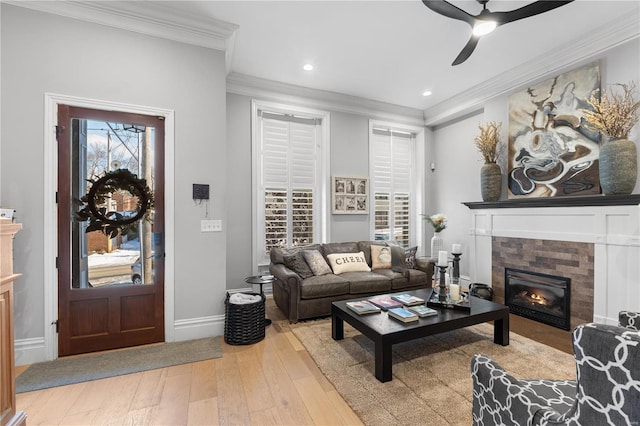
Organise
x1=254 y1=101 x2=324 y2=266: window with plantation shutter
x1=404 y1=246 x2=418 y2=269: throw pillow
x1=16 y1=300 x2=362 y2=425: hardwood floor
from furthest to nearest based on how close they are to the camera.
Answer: x1=254 y1=101 x2=324 y2=266: window with plantation shutter → x1=404 y1=246 x2=418 y2=269: throw pillow → x1=16 y1=300 x2=362 y2=425: hardwood floor

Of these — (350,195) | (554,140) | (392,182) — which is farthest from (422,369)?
(392,182)

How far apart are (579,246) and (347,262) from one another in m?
2.76

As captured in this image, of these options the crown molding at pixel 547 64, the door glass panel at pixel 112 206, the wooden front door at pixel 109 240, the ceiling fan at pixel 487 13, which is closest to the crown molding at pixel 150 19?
the wooden front door at pixel 109 240

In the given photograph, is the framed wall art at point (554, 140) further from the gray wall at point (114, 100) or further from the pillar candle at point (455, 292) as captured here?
the gray wall at point (114, 100)

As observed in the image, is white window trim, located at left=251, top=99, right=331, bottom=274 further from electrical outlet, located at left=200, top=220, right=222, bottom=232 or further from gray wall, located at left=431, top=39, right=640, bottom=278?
gray wall, located at left=431, top=39, right=640, bottom=278

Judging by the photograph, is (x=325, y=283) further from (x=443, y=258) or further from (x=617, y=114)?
(x=617, y=114)

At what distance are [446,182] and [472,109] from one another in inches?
53.0

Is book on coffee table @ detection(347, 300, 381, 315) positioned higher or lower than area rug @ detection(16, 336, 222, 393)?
higher

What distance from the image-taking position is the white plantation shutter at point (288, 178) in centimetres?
451

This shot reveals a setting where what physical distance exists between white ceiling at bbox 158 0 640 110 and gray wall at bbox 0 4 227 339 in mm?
623

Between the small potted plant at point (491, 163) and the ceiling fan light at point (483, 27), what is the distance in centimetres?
194

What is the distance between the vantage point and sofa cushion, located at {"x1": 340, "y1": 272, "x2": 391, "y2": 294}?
11.8ft

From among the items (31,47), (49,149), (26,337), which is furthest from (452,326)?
(31,47)

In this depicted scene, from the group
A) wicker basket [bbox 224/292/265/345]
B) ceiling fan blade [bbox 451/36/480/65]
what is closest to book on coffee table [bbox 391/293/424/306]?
wicker basket [bbox 224/292/265/345]
